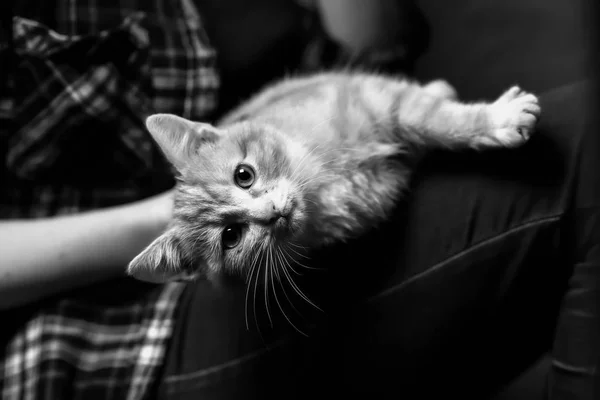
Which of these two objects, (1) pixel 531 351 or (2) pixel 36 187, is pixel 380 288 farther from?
(2) pixel 36 187

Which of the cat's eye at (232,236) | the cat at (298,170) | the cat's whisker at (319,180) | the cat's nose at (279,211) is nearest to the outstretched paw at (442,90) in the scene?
the cat at (298,170)

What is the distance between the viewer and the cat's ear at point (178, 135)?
1.00 meters

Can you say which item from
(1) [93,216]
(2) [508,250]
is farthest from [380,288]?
(1) [93,216]

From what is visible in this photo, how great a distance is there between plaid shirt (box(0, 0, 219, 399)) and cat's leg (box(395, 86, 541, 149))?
2.22ft

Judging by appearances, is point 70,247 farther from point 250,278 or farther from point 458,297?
point 458,297

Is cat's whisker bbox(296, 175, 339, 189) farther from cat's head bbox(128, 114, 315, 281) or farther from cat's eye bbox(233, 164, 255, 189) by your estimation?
cat's eye bbox(233, 164, 255, 189)

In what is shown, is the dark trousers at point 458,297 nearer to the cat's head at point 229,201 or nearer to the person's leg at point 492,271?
the person's leg at point 492,271

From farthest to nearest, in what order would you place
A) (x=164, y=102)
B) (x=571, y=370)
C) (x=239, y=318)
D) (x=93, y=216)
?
(x=164, y=102)
(x=93, y=216)
(x=239, y=318)
(x=571, y=370)

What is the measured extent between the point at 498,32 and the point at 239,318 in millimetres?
1086

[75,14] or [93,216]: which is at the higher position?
[75,14]

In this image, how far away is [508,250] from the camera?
964mm

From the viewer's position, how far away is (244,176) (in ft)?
3.41

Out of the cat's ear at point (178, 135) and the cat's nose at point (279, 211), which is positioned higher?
the cat's ear at point (178, 135)

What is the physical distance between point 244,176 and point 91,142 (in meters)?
0.61
